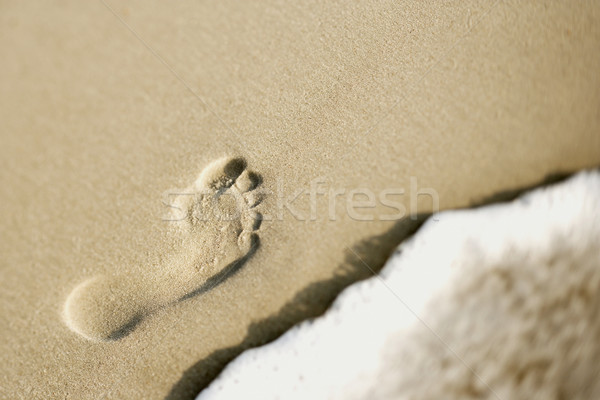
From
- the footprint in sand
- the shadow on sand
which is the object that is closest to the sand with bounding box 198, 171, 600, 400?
the shadow on sand

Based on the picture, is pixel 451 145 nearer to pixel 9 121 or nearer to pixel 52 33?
pixel 52 33

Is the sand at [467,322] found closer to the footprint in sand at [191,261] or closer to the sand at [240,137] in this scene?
the sand at [240,137]

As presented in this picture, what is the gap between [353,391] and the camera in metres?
1.85

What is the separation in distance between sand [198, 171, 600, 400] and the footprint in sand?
0.46 metres

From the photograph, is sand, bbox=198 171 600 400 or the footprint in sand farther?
sand, bbox=198 171 600 400

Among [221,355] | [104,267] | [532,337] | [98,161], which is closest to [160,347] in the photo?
[221,355]

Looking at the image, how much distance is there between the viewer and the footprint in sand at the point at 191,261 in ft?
5.69

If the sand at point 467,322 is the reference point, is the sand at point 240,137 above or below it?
above

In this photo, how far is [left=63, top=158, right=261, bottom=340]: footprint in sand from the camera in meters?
1.73

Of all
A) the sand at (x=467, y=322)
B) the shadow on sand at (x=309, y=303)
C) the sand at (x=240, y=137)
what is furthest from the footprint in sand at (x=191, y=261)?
the sand at (x=467, y=322)

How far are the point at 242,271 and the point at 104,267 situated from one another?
645 millimetres

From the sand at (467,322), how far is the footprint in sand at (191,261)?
455 millimetres

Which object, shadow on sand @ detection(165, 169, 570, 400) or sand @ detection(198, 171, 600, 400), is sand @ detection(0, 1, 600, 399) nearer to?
shadow on sand @ detection(165, 169, 570, 400)

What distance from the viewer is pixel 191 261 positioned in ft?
5.88
